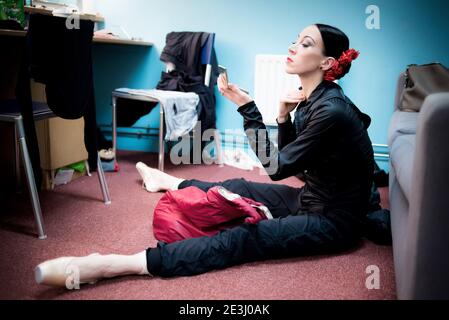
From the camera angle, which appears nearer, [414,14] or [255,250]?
[255,250]

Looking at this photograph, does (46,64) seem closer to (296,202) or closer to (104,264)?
(104,264)

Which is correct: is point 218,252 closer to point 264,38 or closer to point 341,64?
point 341,64

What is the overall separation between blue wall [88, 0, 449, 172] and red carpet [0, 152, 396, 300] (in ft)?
4.36

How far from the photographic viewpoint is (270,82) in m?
2.80

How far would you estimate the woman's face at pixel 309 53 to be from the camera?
1.40m

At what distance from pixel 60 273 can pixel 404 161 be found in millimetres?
1015

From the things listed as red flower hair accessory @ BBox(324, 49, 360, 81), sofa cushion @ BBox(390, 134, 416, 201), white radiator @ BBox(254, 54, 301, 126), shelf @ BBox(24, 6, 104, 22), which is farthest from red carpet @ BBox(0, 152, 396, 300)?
shelf @ BBox(24, 6, 104, 22)

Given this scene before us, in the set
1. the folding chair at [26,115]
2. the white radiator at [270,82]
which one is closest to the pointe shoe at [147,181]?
the folding chair at [26,115]

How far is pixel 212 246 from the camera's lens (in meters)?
1.26

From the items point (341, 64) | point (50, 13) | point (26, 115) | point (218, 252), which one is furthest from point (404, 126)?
point (50, 13)

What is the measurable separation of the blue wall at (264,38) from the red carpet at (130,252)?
133cm

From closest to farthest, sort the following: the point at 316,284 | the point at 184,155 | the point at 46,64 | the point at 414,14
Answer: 1. the point at 316,284
2. the point at 46,64
3. the point at 414,14
4. the point at 184,155

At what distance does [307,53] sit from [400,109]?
102 cm
